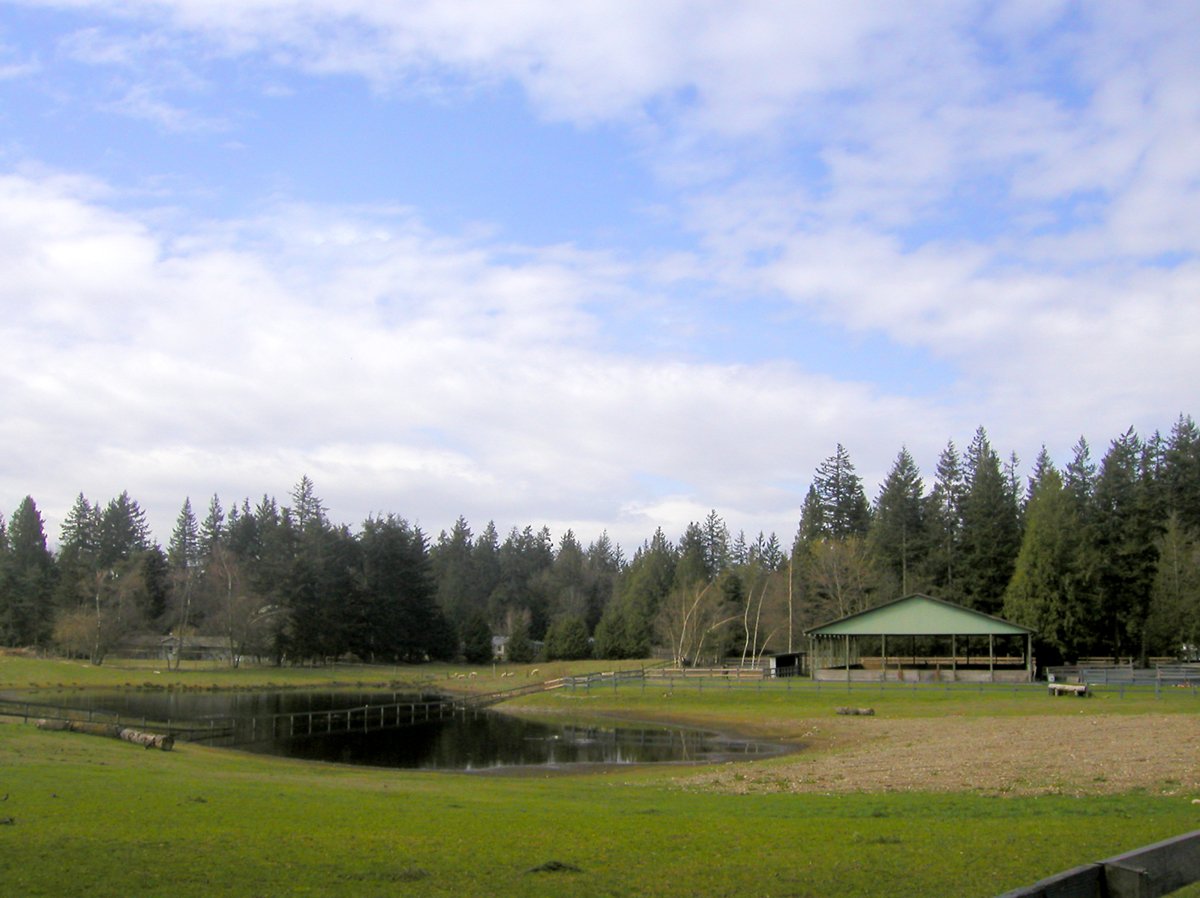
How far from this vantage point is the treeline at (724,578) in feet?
222

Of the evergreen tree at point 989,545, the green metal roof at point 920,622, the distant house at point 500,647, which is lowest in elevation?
the distant house at point 500,647

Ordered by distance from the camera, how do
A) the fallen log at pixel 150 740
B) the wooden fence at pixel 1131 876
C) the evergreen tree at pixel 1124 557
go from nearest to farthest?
1. the wooden fence at pixel 1131 876
2. the fallen log at pixel 150 740
3. the evergreen tree at pixel 1124 557

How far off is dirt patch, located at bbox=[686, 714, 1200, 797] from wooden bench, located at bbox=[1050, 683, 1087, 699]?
989cm

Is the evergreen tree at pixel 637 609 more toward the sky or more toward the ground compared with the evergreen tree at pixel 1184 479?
more toward the ground

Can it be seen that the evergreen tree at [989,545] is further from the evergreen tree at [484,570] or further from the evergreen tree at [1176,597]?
the evergreen tree at [484,570]

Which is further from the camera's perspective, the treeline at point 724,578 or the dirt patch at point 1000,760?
the treeline at point 724,578

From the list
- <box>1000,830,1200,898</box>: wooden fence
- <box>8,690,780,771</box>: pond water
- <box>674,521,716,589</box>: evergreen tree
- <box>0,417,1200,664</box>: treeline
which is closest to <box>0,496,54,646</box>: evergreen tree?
<box>0,417,1200,664</box>: treeline

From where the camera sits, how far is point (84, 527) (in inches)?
4493

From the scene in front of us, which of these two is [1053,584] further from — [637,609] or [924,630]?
[637,609]

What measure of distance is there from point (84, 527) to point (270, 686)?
54.3 m

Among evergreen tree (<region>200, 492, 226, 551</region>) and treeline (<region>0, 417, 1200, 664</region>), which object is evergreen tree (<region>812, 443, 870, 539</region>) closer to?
treeline (<region>0, 417, 1200, 664</region>)

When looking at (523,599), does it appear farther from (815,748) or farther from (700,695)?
(815,748)

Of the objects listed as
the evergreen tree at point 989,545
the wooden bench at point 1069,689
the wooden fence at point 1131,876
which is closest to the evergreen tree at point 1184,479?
the evergreen tree at point 989,545

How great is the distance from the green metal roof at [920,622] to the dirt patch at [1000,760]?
60.5 ft
